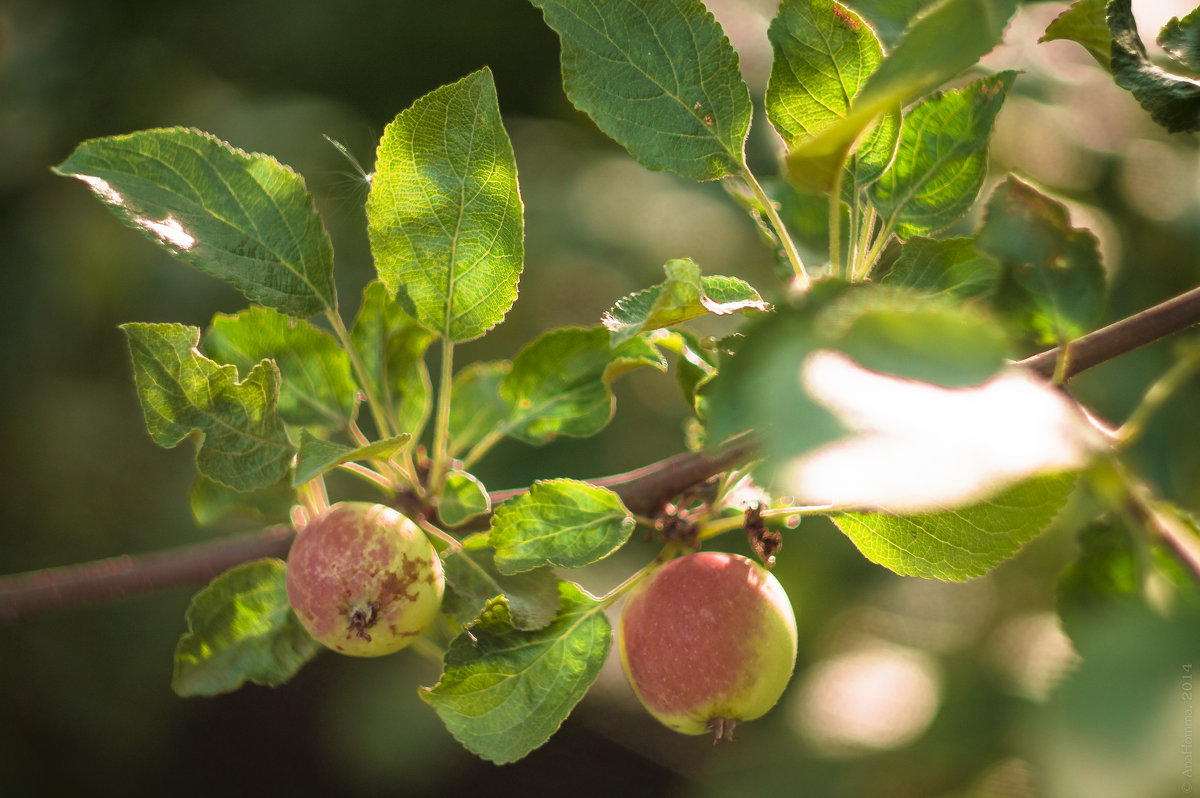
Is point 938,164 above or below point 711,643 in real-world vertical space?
above

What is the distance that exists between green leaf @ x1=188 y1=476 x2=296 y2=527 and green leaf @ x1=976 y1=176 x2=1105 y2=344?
0.47 metres

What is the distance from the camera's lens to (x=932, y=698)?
1405mm

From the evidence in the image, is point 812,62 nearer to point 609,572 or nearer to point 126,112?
point 609,572

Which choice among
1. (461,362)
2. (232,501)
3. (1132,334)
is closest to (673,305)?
(1132,334)

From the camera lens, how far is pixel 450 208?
21.7 inches

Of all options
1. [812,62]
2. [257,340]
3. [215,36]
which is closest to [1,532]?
[215,36]

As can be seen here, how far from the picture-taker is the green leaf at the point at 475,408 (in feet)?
2.45

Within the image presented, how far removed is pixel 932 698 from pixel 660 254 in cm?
89

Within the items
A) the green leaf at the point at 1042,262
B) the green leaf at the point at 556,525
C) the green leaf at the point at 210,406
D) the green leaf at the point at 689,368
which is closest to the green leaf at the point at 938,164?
the green leaf at the point at 1042,262

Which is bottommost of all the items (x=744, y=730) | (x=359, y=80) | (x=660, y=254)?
(x=744, y=730)

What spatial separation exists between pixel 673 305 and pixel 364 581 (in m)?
0.23

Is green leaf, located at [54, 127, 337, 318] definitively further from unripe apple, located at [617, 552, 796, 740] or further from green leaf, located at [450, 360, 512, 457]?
unripe apple, located at [617, 552, 796, 740]

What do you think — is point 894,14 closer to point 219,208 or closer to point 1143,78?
point 1143,78

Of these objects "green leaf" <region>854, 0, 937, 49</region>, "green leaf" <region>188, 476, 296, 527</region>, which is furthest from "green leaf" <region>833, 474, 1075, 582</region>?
"green leaf" <region>188, 476, 296, 527</region>
